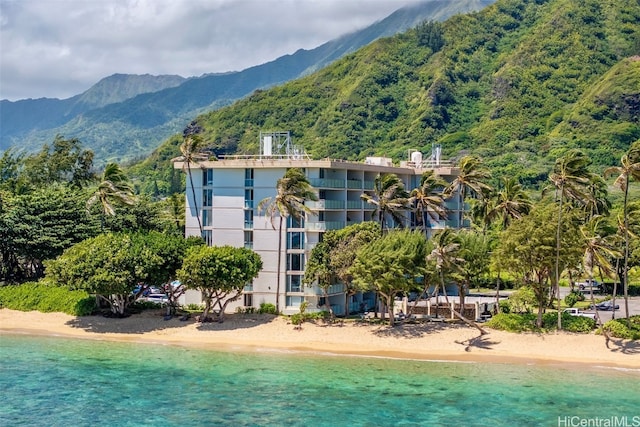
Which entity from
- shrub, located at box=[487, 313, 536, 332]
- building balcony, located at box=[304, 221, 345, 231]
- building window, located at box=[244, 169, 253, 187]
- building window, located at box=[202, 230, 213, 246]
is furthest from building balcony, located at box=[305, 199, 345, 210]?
shrub, located at box=[487, 313, 536, 332]

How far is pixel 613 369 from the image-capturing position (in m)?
55.2

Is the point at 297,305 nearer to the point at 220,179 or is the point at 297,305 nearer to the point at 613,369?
the point at 220,179

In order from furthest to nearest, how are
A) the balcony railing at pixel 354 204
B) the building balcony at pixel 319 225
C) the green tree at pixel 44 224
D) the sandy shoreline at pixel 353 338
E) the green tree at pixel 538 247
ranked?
1. the green tree at pixel 44 224
2. the balcony railing at pixel 354 204
3. the building balcony at pixel 319 225
4. the green tree at pixel 538 247
5. the sandy shoreline at pixel 353 338

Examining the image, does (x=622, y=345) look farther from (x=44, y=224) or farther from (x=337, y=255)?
(x=44, y=224)

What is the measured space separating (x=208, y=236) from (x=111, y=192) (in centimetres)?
1130

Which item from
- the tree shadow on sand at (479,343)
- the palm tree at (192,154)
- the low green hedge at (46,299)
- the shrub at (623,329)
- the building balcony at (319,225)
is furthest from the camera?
the palm tree at (192,154)

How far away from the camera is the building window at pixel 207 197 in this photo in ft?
251

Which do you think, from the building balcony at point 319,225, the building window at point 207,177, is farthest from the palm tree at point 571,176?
the building window at point 207,177

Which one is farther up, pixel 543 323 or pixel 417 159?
pixel 417 159

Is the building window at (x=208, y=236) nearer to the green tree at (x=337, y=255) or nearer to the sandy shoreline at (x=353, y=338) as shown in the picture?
the sandy shoreline at (x=353, y=338)

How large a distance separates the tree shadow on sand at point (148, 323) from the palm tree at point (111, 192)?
1184 cm

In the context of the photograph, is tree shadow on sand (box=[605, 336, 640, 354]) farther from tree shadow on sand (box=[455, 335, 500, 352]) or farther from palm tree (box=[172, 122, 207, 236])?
palm tree (box=[172, 122, 207, 236])

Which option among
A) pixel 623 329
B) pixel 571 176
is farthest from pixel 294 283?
pixel 623 329

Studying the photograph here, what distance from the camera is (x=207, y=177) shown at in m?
77.2
